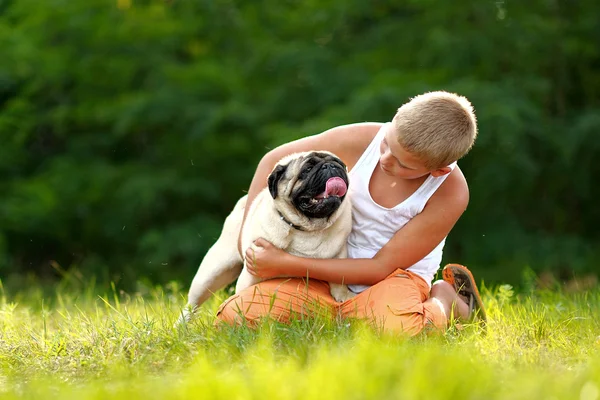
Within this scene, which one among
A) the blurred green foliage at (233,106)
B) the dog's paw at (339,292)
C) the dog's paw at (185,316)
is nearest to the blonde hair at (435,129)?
the dog's paw at (339,292)

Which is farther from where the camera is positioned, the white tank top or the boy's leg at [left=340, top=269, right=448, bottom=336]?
the white tank top

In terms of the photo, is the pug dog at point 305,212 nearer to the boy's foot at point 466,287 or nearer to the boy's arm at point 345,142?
the boy's arm at point 345,142

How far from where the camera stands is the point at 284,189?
3895 millimetres

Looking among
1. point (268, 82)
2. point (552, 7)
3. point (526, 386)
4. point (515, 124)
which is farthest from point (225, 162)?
point (526, 386)

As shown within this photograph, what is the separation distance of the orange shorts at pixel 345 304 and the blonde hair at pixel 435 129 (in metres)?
0.65

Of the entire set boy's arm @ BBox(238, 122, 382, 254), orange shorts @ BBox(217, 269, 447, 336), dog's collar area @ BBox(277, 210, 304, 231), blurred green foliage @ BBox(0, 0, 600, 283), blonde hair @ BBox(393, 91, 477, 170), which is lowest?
blurred green foliage @ BBox(0, 0, 600, 283)

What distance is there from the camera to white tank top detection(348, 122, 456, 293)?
13.1ft

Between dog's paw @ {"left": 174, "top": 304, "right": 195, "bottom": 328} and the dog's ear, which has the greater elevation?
the dog's ear

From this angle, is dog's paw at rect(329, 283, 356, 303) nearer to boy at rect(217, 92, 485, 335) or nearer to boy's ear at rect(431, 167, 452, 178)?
boy at rect(217, 92, 485, 335)

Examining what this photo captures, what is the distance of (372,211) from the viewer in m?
4.04

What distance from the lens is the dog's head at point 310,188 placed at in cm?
374

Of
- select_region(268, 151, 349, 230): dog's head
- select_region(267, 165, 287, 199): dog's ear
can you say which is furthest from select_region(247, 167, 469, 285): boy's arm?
select_region(267, 165, 287, 199): dog's ear

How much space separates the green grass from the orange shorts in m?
0.12

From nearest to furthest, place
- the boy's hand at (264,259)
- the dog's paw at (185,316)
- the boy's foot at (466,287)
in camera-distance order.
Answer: the dog's paw at (185,316) → the boy's hand at (264,259) → the boy's foot at (466,287)
